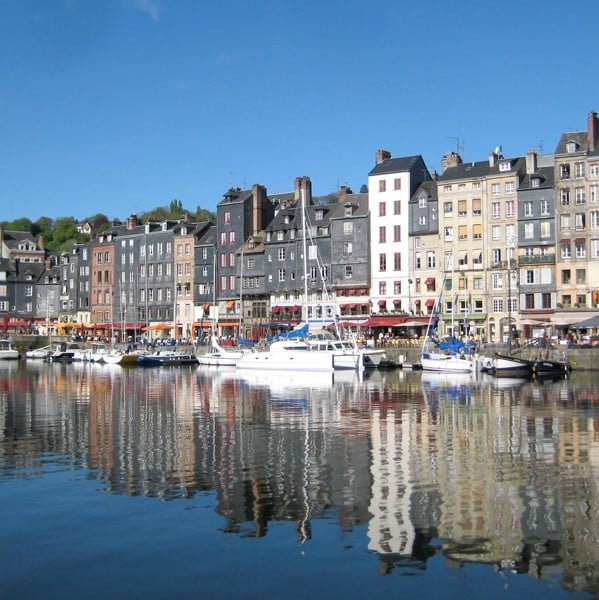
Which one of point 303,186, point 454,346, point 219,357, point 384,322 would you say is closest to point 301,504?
point 454,346

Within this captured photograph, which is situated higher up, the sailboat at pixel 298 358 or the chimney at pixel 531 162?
the chimney at pixel 531 162

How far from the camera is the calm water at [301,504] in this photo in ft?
48.2

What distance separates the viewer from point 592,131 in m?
81.6

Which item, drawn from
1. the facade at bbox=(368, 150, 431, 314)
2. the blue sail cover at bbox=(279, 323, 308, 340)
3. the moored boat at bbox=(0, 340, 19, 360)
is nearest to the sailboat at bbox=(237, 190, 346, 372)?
the blue sail cover at bbox=(279, 323, 308, 340)

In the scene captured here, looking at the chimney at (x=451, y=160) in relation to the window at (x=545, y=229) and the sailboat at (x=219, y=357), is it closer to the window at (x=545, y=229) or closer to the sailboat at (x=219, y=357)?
the window at (x=545, y=229)

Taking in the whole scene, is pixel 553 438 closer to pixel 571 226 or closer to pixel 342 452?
pixel 342 452

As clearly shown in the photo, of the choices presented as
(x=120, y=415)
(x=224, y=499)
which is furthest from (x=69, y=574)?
(x=120, y=415)

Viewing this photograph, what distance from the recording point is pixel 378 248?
94.8m

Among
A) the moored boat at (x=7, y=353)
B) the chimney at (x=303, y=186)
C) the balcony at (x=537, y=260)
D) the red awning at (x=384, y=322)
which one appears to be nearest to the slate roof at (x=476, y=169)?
the balcony at (x=537, y=260)

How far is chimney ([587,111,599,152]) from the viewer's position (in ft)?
267

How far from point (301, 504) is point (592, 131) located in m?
70.7

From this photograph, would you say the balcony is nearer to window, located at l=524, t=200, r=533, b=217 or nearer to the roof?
window, located at l=524, t=200, r=533, b=217

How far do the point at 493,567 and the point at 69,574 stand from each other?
7.28 meters

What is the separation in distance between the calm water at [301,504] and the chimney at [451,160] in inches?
2260
